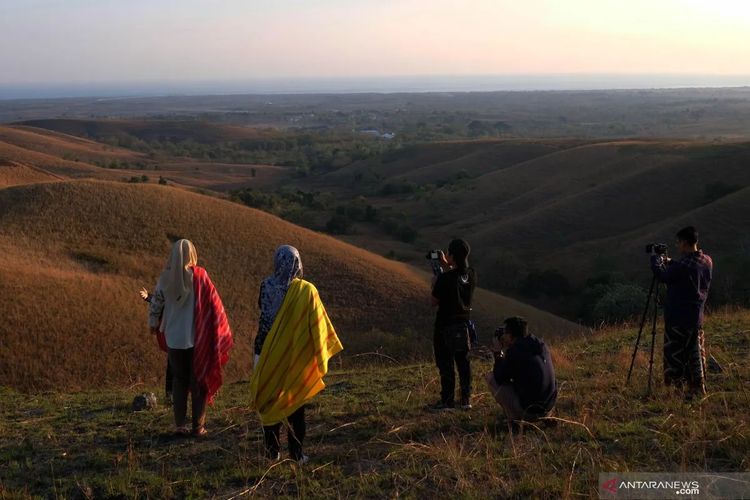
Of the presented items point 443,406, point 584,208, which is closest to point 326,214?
point 584,208

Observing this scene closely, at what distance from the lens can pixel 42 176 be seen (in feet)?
121

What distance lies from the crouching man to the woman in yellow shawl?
169cm

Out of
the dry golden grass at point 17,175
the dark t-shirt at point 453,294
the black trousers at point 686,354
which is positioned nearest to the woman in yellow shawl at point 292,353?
the dark t-shirt at point 453,294

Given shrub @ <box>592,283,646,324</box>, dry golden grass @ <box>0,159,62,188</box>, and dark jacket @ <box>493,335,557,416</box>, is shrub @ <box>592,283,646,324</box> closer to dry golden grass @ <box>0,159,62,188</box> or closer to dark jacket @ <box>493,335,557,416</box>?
dark jacket @ <box>493,335,557,416</box>

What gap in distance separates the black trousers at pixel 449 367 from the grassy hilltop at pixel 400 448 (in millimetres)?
240

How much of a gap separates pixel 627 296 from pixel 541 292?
7119 mm

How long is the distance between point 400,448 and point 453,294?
1.62 meters

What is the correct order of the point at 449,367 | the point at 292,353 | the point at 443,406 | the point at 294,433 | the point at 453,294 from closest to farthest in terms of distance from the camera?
the point at 292,353 < the point at 294,433 < the point at 453,294 < the point at 449,367 < the point at 443,406

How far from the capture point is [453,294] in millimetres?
6531

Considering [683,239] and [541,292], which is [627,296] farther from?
[683,239]

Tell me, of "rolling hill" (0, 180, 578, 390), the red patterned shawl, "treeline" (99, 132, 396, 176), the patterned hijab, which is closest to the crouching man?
the patterned hijab

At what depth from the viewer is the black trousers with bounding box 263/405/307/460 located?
5602 millimetres

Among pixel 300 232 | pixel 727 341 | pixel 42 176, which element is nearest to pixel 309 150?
pixel 42 176

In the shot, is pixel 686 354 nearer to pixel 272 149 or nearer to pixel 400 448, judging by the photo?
pixel 400 448
